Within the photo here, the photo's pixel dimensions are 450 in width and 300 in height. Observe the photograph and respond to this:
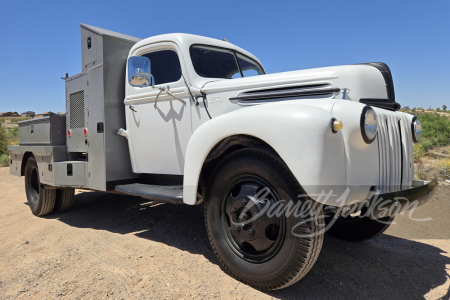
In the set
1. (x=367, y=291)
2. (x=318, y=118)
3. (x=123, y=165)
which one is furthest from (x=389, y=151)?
(x=123, y=165)

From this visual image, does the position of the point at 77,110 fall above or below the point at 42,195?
above

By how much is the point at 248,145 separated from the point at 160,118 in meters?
1.31

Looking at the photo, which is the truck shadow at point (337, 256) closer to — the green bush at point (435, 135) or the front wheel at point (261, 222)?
the front wheel at point (261, 222)

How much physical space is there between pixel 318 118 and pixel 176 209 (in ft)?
10.3

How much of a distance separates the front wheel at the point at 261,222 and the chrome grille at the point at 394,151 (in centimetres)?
61

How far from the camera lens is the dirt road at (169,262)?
232 centimetres

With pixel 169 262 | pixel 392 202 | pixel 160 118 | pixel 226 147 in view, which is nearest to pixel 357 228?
pixel 392 202

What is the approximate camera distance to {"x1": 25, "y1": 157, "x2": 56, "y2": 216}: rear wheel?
4.64 meters

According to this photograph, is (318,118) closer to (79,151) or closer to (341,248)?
(341,248)

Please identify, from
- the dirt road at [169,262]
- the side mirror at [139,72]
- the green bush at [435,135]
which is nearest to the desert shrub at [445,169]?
the dirt road at [169,262]

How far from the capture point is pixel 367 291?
7.57ft

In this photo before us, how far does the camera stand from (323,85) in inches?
97.3

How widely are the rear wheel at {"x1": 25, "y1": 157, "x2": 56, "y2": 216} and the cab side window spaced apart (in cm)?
260

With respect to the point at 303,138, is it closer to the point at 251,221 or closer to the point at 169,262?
the point at 251,221
